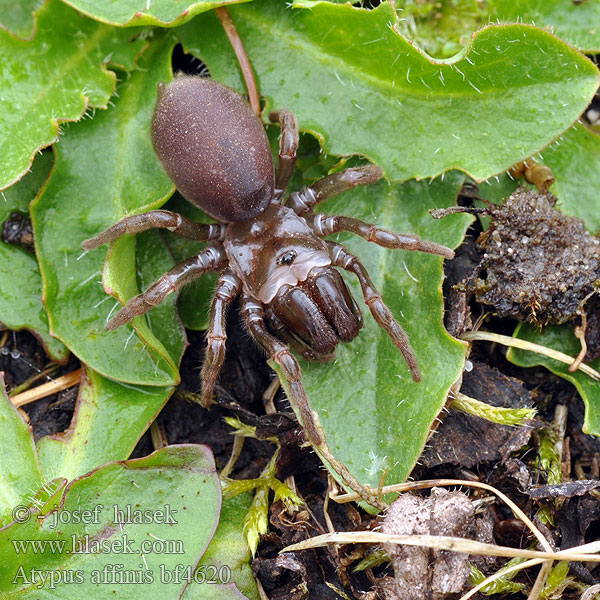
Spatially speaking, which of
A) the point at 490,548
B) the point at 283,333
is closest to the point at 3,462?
the point at 283,333

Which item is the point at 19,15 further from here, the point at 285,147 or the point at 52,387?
the point at 52,387

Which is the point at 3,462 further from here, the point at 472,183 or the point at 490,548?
the point at 472,183

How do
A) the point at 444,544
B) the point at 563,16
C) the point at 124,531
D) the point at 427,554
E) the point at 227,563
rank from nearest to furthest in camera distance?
the point at 444,544 < the point at 427,554 < the point at 124,531 < the point at 227,563 < the point at 563,16

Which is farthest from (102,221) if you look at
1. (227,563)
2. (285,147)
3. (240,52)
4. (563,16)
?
(563,16)

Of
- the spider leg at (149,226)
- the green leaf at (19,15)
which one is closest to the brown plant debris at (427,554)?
the spider leg at (149,226)

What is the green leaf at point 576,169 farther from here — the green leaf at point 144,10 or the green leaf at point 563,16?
the green leaf at point 144,10

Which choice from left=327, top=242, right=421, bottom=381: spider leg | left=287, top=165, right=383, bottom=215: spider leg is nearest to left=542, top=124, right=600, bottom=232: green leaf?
left=287, top=165, right=383, bottom=215: spider leg
